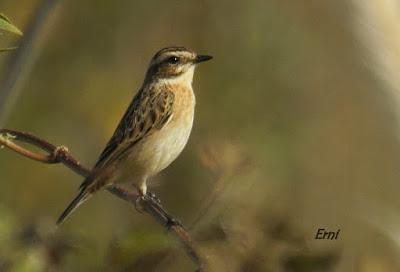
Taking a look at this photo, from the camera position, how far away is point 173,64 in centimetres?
461

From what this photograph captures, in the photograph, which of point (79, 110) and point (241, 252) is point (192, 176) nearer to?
point (79, 110)

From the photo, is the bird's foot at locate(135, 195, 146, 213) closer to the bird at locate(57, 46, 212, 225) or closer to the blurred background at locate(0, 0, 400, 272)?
the bird at locate(57, 46, 212, 225)

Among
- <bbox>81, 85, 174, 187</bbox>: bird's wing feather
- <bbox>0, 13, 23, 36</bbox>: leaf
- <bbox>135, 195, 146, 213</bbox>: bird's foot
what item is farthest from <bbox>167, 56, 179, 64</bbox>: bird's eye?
<bbox>0, 13, 23, 36</bbox>: leaf

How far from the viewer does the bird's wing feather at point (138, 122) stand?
13.4 ft

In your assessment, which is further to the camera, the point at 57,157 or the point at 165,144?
the point at 165,144

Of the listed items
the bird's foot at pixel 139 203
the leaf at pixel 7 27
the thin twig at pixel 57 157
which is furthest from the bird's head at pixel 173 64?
the leaf at pixel 7 27

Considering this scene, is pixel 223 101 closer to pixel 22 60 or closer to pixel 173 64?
pixel 173 64

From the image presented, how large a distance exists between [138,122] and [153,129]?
83 mm

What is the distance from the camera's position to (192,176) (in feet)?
22.7

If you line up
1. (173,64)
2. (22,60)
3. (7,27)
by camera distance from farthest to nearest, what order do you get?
(173,64)
(22,60)
(7,27)

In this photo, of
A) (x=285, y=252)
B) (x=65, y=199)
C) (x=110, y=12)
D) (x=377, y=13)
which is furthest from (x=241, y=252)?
(x=110, y=12)

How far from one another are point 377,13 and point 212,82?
365 centimetres

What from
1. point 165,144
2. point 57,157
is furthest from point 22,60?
point 165,144

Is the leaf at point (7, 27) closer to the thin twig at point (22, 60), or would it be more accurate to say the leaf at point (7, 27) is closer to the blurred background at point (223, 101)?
the thin twig at point (22, 60)
